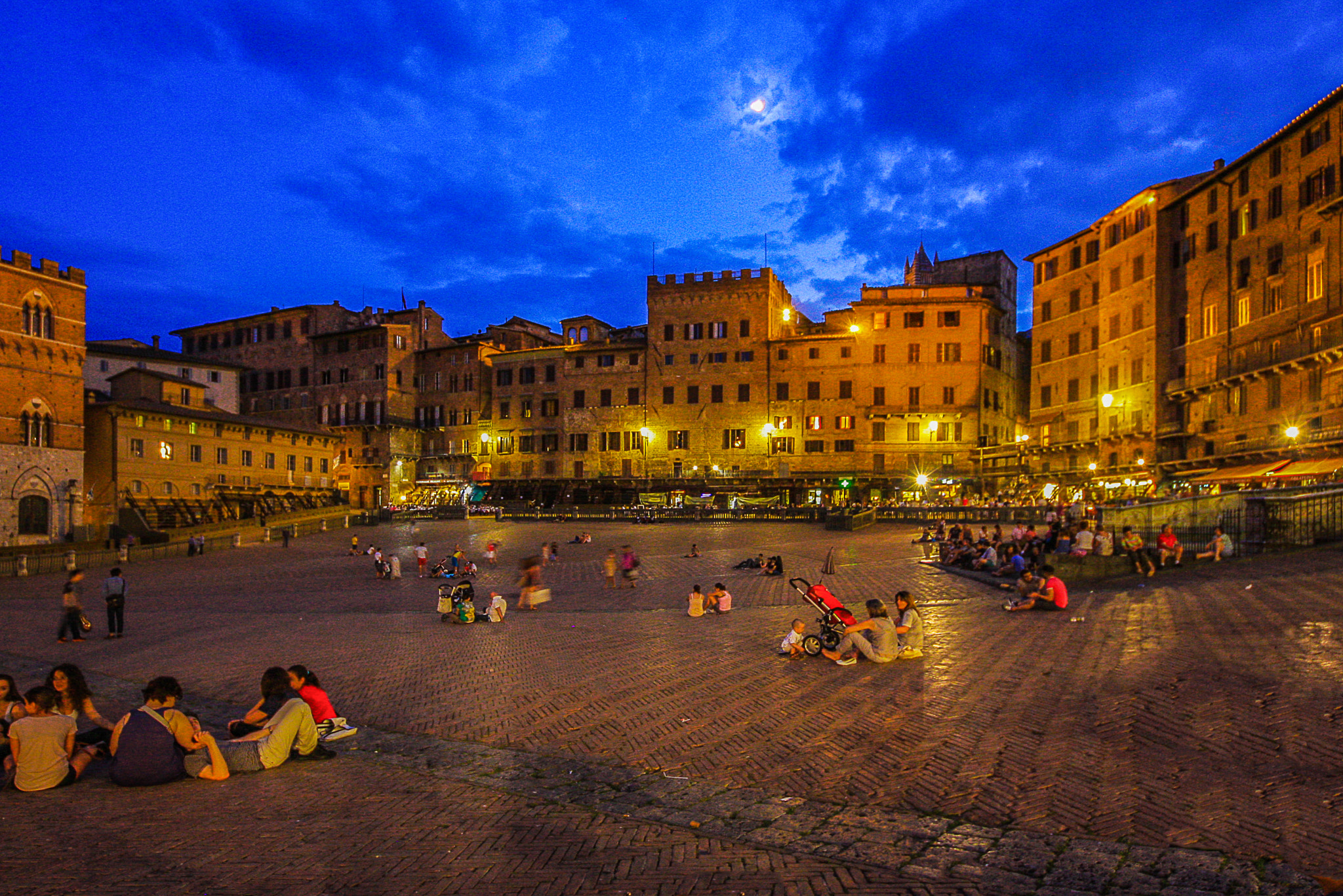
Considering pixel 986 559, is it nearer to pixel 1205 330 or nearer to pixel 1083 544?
pixel 1083 544

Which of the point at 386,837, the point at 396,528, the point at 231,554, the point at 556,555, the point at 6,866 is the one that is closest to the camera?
the point at 6,866

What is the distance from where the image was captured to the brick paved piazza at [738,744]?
→ 16.7ft

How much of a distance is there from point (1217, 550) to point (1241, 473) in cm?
1520

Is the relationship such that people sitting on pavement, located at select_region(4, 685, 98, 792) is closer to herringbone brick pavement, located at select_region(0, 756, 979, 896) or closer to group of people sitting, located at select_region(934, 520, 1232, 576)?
herringbone brick pavement, located at select_region(0, 756, 979, 896)

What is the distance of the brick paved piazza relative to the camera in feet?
16.7

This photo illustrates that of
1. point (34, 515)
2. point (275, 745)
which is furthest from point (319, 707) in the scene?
point (34, 515)

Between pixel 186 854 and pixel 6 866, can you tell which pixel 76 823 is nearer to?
pixel 6 866

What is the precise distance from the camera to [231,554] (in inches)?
1332

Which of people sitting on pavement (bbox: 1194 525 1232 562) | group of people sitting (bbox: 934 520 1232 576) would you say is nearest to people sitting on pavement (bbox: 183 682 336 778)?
group of people sitting (bbox: 934 520 1232 576)

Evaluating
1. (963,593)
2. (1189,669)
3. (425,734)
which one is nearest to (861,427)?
(963,593)

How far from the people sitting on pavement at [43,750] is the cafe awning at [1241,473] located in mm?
34279

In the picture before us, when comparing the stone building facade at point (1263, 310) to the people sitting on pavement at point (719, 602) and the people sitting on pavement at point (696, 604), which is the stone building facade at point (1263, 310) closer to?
the people sitting on pavement at point (719, 602)

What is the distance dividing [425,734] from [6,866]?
11.7 ft

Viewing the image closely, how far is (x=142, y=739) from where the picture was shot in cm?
666
